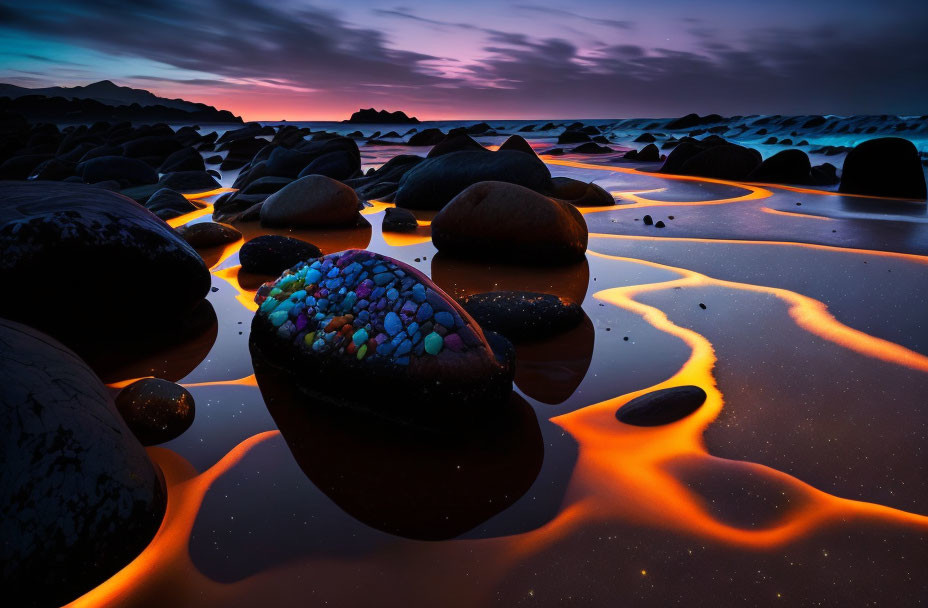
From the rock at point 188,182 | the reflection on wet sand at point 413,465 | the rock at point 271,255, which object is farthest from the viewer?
the rock at point 188,182

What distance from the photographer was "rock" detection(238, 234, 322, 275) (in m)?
4.01

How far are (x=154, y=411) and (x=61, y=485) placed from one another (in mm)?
692

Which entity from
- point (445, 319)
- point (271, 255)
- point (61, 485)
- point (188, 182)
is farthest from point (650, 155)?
point (61, 485)

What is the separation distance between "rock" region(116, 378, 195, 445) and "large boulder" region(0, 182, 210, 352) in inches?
34.5

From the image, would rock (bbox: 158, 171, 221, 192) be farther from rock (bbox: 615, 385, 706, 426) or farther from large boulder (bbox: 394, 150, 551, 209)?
rock (bbox: 615, 385, 706, 426)

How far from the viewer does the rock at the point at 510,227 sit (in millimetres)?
4262

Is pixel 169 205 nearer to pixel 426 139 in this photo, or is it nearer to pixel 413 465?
pixel 413 465

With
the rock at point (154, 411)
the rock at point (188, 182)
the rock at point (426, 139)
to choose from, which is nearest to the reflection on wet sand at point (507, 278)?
the rock at point (154, 411)

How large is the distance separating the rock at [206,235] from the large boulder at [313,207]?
28.4 inches

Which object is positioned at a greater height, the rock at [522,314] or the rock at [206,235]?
the rock at [522,314]

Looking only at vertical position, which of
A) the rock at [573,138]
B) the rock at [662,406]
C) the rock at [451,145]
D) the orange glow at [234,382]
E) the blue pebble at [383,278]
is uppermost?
the rock at [573,138]

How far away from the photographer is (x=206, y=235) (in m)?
5.10

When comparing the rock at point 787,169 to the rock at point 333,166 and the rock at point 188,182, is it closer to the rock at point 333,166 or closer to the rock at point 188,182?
the rock at point 333,166

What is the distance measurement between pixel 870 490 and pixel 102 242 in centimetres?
323
